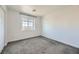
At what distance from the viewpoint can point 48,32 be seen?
4.87 metres

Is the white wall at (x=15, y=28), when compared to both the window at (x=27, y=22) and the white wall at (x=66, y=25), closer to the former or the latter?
the window at (x=27, y=22)

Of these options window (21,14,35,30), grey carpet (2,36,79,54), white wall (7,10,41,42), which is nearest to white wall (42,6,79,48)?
grey carpet (2,36,79,54)

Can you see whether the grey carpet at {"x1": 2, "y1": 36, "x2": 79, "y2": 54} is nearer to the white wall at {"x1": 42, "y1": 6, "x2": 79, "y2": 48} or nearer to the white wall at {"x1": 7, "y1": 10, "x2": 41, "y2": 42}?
the white wall at {"x1": 42, "y1": 6, "x2": 79, "y2": 48}

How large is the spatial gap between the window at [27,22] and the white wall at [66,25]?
1648mm

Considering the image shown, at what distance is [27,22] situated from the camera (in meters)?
4.79

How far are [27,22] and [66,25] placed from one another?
287cm

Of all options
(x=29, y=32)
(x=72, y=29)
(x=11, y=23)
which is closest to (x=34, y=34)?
(x=29, y=32)

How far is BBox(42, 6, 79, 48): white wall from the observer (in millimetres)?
2906

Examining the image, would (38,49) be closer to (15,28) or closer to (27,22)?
(15,28)

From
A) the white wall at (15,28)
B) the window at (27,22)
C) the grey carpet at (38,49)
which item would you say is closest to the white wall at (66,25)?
the grey carpet at (38,49)

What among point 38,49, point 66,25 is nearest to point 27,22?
point 38,49

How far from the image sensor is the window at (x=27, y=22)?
4535mm

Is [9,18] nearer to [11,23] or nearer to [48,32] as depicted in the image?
[11,23]
